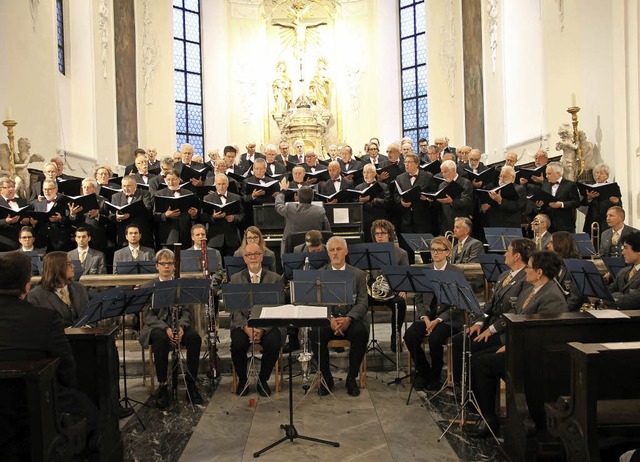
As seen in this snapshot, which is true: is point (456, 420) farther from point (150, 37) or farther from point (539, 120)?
point (150, 37)

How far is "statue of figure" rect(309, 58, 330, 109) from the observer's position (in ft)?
63.9

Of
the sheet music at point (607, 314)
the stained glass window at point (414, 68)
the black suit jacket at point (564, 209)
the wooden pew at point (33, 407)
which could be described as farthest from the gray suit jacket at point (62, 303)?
the stained glass window at point (414, 68)

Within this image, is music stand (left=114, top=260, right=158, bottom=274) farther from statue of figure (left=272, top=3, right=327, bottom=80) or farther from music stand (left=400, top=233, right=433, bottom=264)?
statue of figure (left=272, top=3, right=327, bottom=80)

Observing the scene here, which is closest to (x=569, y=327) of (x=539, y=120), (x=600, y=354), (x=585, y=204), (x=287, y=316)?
(x=600, y=354)

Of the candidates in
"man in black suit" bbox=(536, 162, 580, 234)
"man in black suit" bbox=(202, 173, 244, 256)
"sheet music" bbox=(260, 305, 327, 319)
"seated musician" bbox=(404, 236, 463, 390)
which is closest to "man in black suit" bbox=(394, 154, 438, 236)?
"man in black suit" bbox=(536, 162, 580, 234)

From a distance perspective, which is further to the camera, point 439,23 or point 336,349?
point 439,23

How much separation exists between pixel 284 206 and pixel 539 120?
7446 mm

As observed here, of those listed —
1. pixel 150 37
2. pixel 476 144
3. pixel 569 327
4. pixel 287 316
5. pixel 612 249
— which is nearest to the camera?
pixel 569 327

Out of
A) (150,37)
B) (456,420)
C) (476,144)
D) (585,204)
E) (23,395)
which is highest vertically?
(150,37)

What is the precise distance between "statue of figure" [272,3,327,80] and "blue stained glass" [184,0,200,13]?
2282mm

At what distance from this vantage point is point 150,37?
1800cm

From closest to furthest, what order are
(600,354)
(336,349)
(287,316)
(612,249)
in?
(600,354)
(287,316)
(336,349)
(612,249)

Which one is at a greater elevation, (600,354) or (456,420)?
(600,354)

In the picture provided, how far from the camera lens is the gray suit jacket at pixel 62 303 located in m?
5.29
